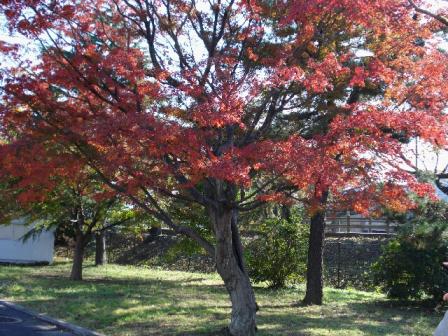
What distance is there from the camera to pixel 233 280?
855 centimetres

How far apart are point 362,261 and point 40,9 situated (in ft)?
44.6

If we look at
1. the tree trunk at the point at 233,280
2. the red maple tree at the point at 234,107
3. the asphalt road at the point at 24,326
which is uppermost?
the red maple tree at the point at 234,107

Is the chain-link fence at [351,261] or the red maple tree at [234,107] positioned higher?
the red maple tree at [234,107]

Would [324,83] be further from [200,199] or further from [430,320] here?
[430,320]

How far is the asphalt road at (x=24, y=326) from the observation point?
8.80m

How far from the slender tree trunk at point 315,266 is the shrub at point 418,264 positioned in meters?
1.73

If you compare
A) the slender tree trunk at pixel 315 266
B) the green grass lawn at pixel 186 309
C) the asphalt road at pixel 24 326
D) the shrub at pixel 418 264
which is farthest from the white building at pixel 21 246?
the shrub at pixel 418 264

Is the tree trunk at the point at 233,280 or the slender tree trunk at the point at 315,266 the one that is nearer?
the tree trunk at the point at 233,280

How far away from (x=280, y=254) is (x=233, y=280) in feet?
24.7

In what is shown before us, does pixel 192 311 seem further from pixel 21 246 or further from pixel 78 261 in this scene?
pixel 21 246

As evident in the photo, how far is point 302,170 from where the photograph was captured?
7.00m

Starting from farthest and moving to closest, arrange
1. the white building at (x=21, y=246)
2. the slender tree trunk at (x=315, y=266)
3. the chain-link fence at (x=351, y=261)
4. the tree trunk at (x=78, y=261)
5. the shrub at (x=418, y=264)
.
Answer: the white building at (x=21, y=246), the chain-link fence at (x=351, y=261), the tree trunk at (x=78, y=261), the slender tree trunk at (x=315, y=266), the shrub at (x=418, y=264)

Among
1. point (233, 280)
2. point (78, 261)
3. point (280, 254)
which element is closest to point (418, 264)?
point (280, 254)

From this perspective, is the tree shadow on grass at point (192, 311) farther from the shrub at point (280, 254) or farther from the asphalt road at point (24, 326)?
the shrub at point (280, 254)
